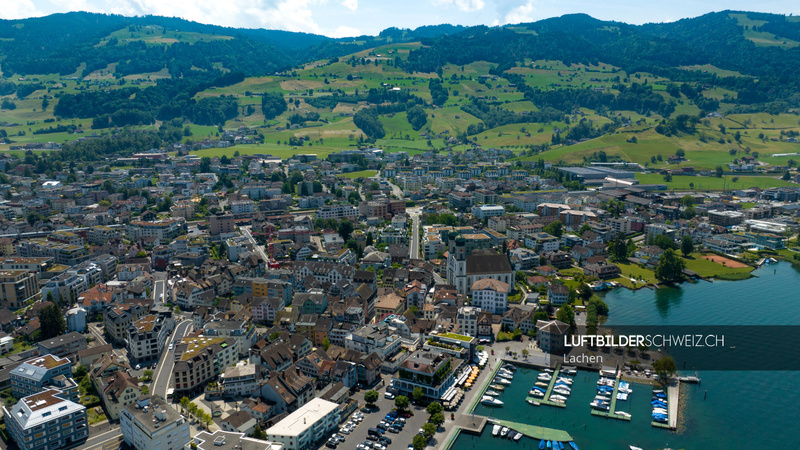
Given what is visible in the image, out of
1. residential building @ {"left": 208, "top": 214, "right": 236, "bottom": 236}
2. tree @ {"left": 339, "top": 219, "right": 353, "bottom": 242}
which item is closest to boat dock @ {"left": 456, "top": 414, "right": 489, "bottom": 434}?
tree @ {"left": 339, "top": 219, "right": 353, "bottom": 242}

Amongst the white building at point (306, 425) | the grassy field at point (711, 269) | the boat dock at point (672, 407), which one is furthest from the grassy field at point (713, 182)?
the white building at point (306, 425)

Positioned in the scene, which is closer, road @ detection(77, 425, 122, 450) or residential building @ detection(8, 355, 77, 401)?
road @ detection(77, 425, 122, 450)

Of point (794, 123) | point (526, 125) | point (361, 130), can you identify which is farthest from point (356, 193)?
point (794, 123)

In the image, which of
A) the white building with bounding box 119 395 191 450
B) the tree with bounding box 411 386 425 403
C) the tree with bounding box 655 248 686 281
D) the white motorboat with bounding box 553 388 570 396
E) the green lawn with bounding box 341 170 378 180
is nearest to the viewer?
→ the white building with bounding box 119 395 191 450

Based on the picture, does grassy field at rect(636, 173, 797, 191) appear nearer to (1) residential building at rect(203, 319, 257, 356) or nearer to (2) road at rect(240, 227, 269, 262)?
(2) road at rect(240, 227, 269, 262)

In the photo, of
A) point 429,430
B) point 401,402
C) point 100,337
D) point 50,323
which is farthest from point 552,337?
point 50,323

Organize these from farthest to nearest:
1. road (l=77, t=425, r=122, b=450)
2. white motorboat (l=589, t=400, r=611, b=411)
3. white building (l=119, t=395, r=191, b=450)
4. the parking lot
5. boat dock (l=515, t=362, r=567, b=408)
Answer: boat dock (l=515, t=362, r=567, b=408) → white motorboat (l=589, t=400, r=611, b=411) → the parking lot → road (l=77, t=425, r=122, b=450) → white building (l=119, t=395, r=191, b=450)

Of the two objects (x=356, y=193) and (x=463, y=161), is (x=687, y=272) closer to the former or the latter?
(x=356, y=193)

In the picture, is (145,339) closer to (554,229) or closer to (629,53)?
(554,229)
